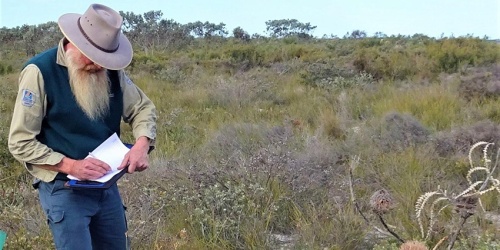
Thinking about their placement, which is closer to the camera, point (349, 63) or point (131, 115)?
point (131, 115)

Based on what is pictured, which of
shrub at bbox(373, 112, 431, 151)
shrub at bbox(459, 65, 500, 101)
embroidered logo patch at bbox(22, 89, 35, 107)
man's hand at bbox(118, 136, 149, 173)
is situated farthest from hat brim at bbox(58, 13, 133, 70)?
shrub at bbox(459, 65, 500, 101)

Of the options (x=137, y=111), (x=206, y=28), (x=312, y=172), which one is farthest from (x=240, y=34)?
(x=137, y=111)

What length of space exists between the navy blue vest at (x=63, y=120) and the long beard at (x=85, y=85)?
24 millimetres

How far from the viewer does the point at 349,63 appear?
1598 cm

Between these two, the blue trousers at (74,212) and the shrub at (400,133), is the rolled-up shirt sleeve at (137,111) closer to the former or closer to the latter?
the blue trousers at (74,212)

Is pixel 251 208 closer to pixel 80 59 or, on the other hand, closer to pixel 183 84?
pixel 80 59

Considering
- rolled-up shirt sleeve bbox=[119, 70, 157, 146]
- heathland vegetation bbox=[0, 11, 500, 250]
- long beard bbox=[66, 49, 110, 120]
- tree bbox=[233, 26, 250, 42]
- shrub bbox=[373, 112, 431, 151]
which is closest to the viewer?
long beard bbox=[66, 49, 110, 120]

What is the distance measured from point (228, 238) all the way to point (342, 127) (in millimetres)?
3950

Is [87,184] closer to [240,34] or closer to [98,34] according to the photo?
[98,34]

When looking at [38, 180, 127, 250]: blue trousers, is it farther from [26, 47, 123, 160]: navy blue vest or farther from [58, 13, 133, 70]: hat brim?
[58, 13, 133, 70]: hat brim

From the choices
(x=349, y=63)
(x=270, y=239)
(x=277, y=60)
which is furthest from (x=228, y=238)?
(x=277, y=60)

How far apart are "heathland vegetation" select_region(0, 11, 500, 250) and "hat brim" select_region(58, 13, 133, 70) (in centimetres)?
124

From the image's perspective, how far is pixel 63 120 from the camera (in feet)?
8.70

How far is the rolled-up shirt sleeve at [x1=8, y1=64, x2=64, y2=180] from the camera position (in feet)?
8.29
